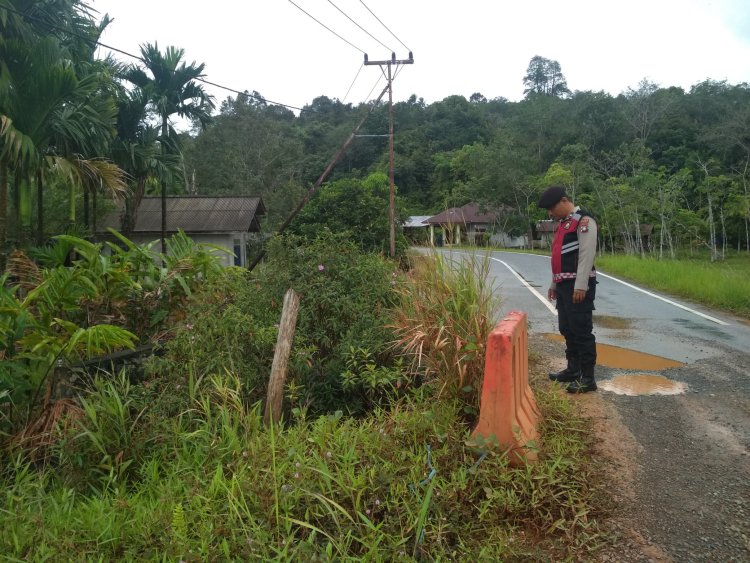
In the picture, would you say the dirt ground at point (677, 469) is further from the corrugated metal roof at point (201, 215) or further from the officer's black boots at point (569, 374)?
the corrugated metal roof at point (201, 215)

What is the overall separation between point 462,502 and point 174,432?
200 cm

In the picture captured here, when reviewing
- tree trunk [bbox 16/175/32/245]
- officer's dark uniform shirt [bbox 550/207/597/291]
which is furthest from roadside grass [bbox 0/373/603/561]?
tree trunk [bbox 16/175/32/245]

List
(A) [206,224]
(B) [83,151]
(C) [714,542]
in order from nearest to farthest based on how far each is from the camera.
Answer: (C) [714,542] → (B) [83,151] → (A) [206,224]

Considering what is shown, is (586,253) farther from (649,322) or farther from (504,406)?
(649,322)

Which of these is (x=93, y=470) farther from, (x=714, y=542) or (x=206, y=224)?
(x=206, y=224)

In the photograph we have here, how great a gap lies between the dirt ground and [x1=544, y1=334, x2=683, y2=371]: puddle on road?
18.2 inches

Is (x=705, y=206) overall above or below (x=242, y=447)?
above

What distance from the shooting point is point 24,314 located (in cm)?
474

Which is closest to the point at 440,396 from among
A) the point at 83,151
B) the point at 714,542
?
the point at 714,542

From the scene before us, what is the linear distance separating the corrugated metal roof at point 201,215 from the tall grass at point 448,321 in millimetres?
18411

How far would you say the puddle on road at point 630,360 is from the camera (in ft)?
18.2

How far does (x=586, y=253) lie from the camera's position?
4422 millimetres

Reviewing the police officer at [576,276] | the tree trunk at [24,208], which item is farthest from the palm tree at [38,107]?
the police officer at [576,276]

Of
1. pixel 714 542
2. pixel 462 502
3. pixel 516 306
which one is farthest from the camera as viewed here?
pixel 516 306
